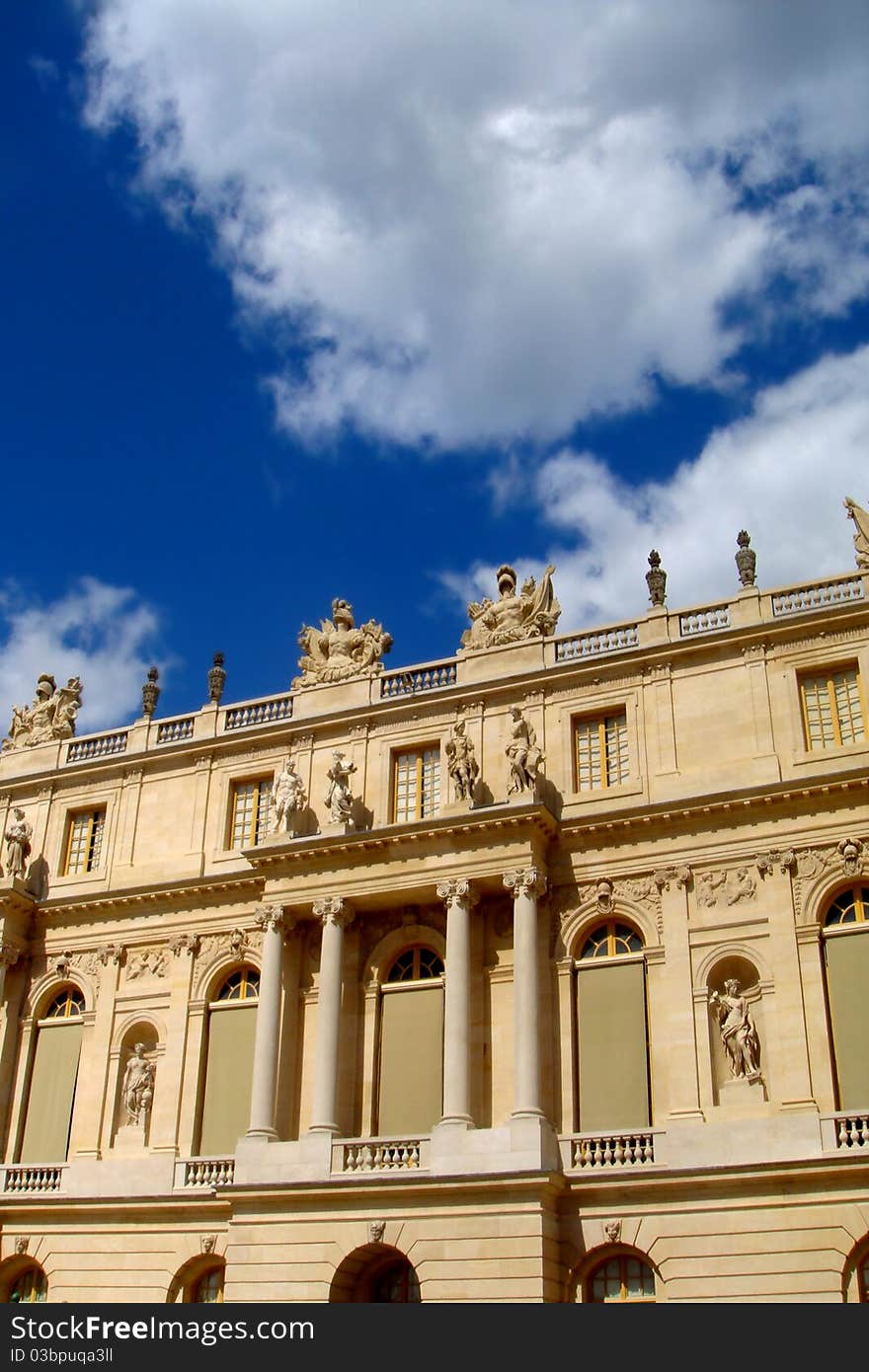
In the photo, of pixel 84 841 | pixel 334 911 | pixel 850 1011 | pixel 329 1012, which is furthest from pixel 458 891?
pixel 84 841

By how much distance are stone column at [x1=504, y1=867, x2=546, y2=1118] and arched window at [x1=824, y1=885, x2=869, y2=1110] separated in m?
5.80

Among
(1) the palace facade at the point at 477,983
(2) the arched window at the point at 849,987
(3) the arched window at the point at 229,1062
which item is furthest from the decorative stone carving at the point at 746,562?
(3) the arched window at the point at 229,1062

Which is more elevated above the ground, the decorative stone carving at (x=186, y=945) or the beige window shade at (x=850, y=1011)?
the decorative stone carving at (x=186, y=945)

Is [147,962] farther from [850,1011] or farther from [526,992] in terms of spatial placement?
[850,1011]

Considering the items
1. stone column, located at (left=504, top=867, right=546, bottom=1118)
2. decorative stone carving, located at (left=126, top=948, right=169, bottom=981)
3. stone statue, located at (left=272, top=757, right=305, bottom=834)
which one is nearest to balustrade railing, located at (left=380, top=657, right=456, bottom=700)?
stone statue, located at (left=272, top=757, right=305, bottom=834)

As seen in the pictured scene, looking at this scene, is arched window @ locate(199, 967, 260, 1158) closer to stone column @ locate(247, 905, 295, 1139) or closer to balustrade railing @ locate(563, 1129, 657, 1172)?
stone column @ locate(247, 905, 295, 1139)

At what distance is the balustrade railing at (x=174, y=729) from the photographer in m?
38.8

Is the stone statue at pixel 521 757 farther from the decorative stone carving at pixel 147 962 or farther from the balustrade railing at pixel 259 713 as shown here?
the decorative stone carving at pixel 147 962

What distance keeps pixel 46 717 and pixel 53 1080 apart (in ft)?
35.3

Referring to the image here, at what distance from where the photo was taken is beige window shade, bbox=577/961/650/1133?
29.1 meters

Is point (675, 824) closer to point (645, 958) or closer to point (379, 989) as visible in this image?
point (645, 958)

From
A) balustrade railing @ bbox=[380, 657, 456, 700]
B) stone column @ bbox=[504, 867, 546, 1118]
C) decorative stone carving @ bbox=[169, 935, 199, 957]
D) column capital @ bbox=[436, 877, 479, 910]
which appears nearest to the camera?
stone column @ bbox=[504, 867, 546, 1118]

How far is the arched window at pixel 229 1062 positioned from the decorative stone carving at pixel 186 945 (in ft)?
3.55

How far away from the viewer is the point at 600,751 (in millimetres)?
32781
